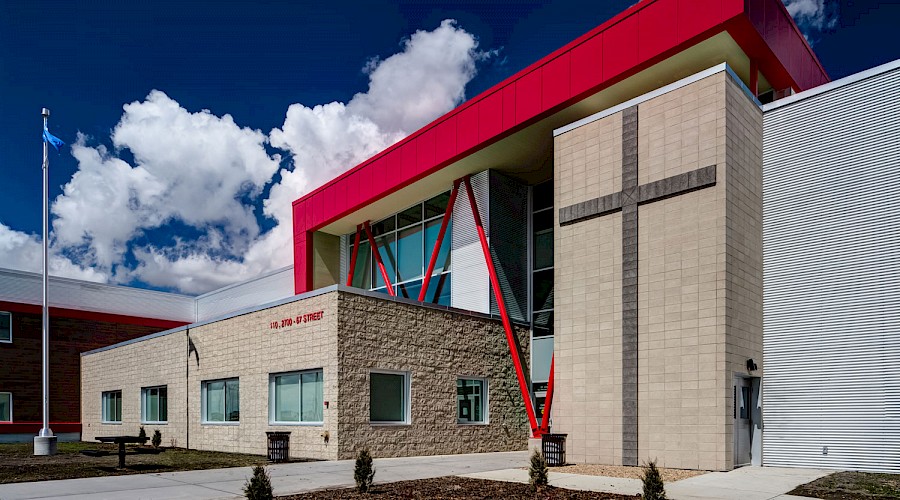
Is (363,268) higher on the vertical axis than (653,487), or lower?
higher

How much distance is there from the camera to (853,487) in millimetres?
12344

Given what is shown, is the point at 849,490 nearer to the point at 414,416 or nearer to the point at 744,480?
the point at 744,480

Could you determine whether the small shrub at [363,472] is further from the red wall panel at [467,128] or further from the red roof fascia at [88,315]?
the red roof fascia at [88,315]

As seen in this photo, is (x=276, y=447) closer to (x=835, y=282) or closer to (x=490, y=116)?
(x=490, y=116)

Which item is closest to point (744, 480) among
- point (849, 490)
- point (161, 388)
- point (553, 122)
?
point (849, 490)

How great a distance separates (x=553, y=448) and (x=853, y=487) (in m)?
6.70

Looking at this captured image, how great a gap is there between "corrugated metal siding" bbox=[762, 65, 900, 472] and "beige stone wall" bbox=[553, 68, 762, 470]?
1.96 feet

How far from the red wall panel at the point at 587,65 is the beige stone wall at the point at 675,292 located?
1.32 metres

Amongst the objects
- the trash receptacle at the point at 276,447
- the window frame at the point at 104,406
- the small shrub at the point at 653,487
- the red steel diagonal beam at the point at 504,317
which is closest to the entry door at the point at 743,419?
the small shrub at the point at 653,487

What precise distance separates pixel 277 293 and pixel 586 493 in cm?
2721

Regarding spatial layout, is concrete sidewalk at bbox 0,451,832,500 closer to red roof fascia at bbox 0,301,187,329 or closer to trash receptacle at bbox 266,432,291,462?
trash receptacle at bbox 266,432,291,462

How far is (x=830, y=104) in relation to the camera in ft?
54.9

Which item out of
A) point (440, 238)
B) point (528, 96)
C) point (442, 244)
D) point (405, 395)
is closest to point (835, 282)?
point (528, 96)

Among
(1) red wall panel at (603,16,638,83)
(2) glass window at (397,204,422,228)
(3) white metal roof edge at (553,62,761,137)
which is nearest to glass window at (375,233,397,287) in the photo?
(2) glass window at (397,204,422,228)
